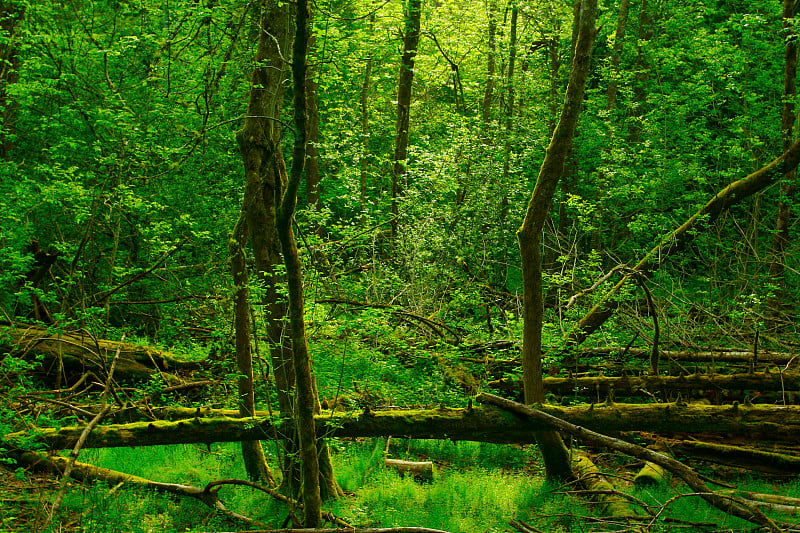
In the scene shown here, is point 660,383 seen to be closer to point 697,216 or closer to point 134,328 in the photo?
point 697,216

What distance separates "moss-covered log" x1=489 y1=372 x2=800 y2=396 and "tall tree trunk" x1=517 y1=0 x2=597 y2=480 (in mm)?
1393

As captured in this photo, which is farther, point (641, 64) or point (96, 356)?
point (641, 64)

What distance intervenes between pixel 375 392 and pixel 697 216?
5.55 m

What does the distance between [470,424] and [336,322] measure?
195 cm

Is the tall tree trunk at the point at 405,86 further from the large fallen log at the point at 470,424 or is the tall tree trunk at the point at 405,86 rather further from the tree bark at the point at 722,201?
the large fallen log at the point at 470,424

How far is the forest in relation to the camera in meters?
6.18

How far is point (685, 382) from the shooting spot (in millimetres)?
8859

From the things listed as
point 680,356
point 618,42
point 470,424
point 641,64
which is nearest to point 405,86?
point 618,42

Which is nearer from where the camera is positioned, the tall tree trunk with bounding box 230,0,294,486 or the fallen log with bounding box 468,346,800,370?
the tall tree trunk with bounding box 230,0,294,486

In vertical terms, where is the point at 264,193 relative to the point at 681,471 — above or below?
above

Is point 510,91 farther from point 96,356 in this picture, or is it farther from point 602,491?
point 602,491

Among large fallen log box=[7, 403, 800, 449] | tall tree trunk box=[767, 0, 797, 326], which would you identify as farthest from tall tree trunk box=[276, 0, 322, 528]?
tall tree trunk box=[767, 0, 797, 326]

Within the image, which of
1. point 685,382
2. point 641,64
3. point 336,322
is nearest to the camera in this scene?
point 336,322

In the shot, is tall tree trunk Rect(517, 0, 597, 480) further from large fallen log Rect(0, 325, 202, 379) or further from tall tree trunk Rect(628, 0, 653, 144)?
tall tree trunk Rect(628, 0, 653, 144)
